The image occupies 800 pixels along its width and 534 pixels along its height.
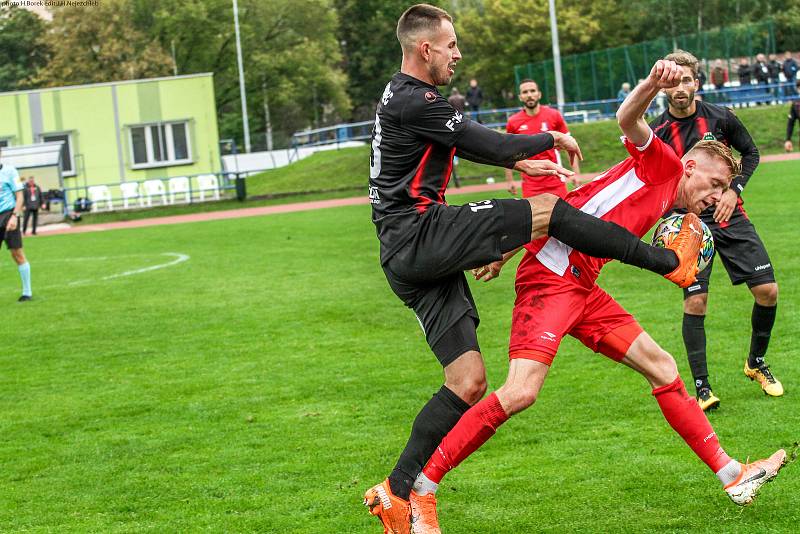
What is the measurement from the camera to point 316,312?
45.7 feet

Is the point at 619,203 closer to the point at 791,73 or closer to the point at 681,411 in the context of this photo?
the point at 681,411

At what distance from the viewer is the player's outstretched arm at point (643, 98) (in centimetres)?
518

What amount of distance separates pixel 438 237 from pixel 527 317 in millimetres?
728

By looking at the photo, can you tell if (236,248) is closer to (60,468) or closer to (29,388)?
(29,388)

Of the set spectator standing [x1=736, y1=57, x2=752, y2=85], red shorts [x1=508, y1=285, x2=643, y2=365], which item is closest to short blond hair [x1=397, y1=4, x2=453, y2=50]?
red shorts [x1=508, y1=285, x2=643, y2=365]

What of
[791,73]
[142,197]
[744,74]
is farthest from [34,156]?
[791,73]

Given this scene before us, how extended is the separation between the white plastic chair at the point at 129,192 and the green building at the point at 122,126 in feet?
17.6

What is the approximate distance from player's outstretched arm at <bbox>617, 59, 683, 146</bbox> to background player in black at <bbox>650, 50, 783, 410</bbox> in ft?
8.57

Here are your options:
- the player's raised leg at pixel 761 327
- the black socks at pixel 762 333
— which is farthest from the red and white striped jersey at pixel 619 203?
the black socks at pixel 762 333

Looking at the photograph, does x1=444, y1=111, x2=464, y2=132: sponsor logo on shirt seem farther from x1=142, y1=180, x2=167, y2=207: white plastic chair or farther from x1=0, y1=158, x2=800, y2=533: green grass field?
x1=142, y1=180, x2=167, y2=207: white plastic chair

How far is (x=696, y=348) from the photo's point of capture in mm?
8039

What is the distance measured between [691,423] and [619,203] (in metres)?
1.18

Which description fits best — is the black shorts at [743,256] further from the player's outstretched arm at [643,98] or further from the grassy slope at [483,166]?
the grassy slope at [483,166]

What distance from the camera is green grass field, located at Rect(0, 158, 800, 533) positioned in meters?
6.09
